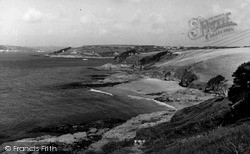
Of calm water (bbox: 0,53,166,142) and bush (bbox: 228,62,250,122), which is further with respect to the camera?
calm water (bbox: 0,53,166,142)

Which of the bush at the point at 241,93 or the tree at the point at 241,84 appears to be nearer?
the bush at the point at 241,93

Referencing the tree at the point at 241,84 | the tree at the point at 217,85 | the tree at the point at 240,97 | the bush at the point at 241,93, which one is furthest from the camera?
the tree at the point at 217,85

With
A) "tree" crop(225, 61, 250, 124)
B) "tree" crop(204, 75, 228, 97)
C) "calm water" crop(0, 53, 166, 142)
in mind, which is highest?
"tree" crop(225, 61, 250, 124)

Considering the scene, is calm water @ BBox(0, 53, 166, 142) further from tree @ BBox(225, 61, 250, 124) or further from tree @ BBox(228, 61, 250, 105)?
tree @ BBox(225, 61, 250, 124)

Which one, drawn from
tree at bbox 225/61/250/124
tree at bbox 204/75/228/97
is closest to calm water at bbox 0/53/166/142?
tree at bbox 204/75/228/97

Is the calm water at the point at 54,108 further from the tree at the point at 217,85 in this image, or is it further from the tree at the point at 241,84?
the tree at the point at 241,84

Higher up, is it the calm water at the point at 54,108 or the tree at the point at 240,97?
the tree at the point at 240,97

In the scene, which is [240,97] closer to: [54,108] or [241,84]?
[241,84]

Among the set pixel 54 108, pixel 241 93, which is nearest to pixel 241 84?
pixel 241 93

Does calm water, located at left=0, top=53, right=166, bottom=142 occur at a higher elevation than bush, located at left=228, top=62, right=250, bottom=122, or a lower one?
lower

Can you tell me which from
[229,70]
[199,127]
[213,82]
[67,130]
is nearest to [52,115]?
[67,130]

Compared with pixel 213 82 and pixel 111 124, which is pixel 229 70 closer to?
pixel 213 82

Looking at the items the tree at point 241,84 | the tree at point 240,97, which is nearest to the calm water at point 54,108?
the tree at point 241,84
